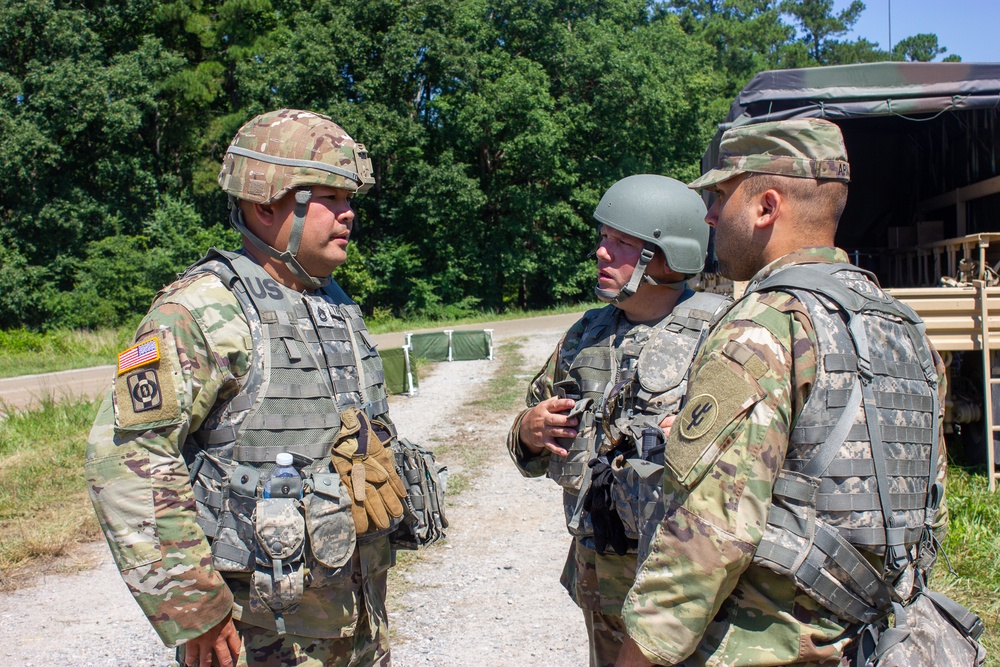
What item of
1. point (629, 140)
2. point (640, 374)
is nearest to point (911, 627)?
point (640, 374)

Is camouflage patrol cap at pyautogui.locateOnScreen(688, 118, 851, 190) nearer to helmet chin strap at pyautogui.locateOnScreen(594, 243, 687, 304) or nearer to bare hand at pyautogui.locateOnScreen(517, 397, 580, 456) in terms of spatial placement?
helmet chin strap at pyautogui.locateOnScreen(594, 243, 687, 304)

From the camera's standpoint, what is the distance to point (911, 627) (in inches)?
70.5

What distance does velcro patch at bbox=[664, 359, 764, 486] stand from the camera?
1675 millimetres

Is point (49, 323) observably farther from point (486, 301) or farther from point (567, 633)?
point (567, 633)

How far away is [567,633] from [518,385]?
7834 millimetres

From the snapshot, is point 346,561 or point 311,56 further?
point 311,56

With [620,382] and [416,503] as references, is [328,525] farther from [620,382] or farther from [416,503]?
[620,382]

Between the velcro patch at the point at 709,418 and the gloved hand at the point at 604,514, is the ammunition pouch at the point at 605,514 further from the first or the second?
the velcro patch at the point at 709,418

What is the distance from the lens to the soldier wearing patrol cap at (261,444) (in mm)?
2123

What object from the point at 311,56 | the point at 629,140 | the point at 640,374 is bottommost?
the point at 640,374

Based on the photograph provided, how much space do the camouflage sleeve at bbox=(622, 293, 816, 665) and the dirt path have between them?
8.08 feet

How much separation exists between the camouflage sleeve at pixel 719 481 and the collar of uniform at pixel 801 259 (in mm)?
208

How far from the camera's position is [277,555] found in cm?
219

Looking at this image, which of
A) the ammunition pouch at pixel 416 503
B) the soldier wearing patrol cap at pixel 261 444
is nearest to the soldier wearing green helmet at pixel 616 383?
the ammunition pouch at pixel 416 503
